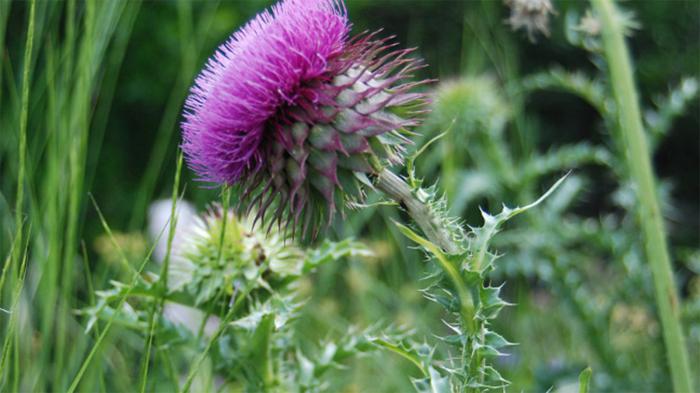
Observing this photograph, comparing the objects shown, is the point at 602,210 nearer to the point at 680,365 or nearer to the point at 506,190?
the point at 506,190

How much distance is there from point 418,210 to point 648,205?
1.07 ft

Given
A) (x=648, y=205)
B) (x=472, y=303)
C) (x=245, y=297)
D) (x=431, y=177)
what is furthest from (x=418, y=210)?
(x=431, y=177)

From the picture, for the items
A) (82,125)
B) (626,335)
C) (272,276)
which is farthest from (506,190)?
(82,125)

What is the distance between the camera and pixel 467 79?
3197 mm

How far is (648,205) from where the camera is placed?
126 centimetres

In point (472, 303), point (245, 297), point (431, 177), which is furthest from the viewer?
point (431, 177)

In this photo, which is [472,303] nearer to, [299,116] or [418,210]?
[418,210]

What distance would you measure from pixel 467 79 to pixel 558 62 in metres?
3.68

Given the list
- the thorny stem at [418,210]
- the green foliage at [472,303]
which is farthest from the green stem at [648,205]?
the thorny stem at [418,210]

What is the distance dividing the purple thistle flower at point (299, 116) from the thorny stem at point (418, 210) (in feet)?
0.10

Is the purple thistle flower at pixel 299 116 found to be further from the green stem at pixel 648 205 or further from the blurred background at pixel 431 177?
the green stem at pixel 648 205

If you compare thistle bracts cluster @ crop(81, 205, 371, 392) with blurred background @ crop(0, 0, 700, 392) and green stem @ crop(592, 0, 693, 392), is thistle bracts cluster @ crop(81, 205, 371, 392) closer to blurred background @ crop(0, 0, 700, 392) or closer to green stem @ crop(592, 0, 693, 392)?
blurred background @ crop(0, 0, 700, 392)

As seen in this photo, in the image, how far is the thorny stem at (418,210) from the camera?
1213mm

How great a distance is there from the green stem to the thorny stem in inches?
11.3
